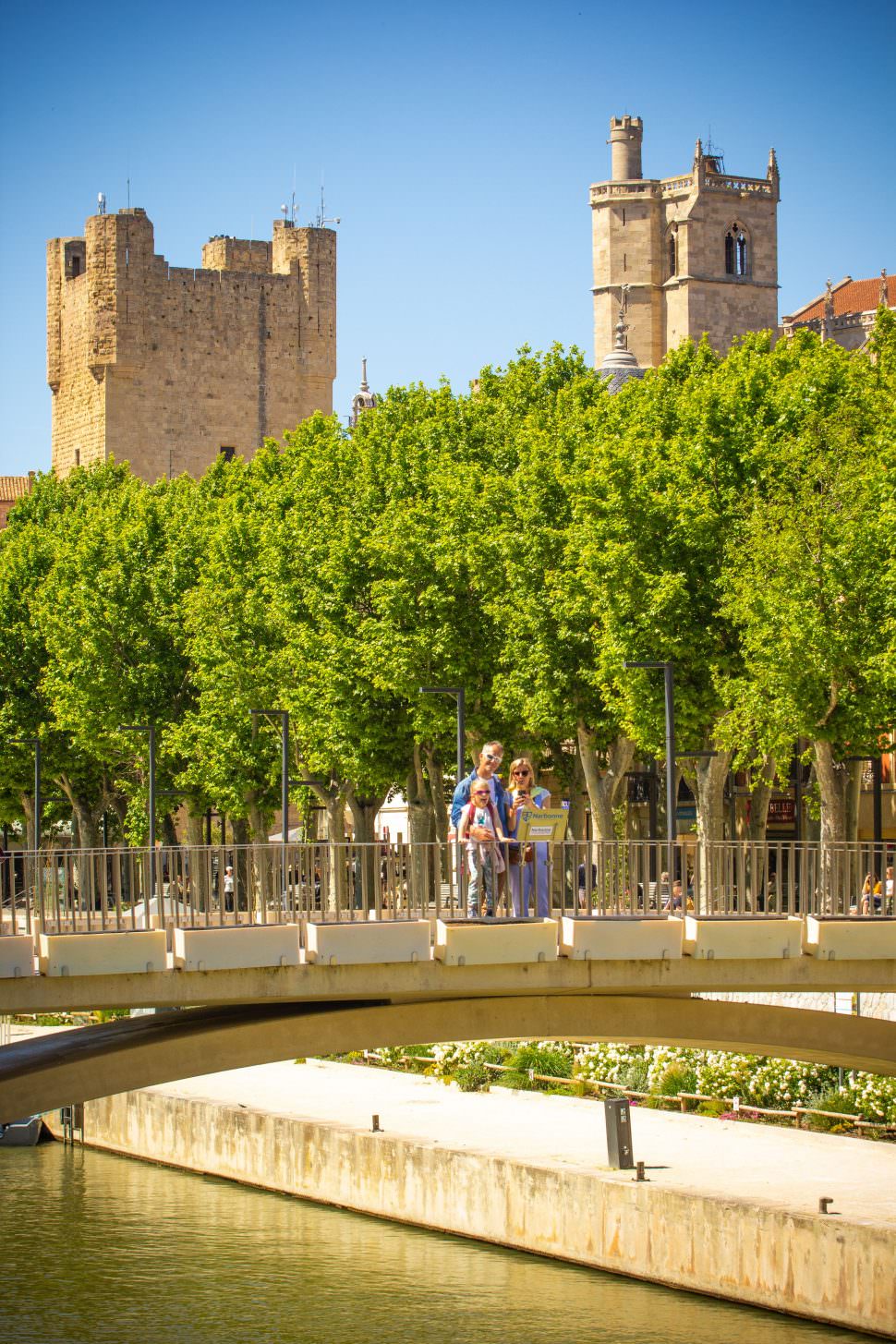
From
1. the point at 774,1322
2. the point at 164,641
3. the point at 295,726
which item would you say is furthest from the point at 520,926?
the point at 164,641

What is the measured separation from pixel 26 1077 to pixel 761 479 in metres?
21.6

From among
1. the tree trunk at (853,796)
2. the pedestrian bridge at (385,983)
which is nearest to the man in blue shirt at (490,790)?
the pedestrian bridge at (385,983)

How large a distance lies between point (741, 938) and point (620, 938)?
1.28 meters

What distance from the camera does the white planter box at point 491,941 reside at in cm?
2050

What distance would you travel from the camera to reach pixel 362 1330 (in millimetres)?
25516

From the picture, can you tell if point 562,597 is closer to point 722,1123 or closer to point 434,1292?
point 722,1123

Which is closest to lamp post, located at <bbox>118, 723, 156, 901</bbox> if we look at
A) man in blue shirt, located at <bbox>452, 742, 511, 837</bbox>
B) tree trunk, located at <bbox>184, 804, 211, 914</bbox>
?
tree trunk, located at <bbox>184, 804, 211, 914</bbox>

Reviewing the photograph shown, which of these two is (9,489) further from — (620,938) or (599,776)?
(620,938)

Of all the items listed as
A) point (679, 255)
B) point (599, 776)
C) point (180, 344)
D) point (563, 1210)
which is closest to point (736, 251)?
point (679, 255)

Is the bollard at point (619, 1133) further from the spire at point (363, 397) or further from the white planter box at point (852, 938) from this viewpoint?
the spire at point (363, 397)

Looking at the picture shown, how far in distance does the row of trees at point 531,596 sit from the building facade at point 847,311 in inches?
1827

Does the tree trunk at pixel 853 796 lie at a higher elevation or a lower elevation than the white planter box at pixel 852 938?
higher

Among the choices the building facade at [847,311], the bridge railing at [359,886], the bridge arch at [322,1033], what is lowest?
the bridge arch at [322,1033]

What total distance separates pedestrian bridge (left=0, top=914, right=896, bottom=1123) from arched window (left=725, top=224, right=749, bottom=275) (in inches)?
3653
